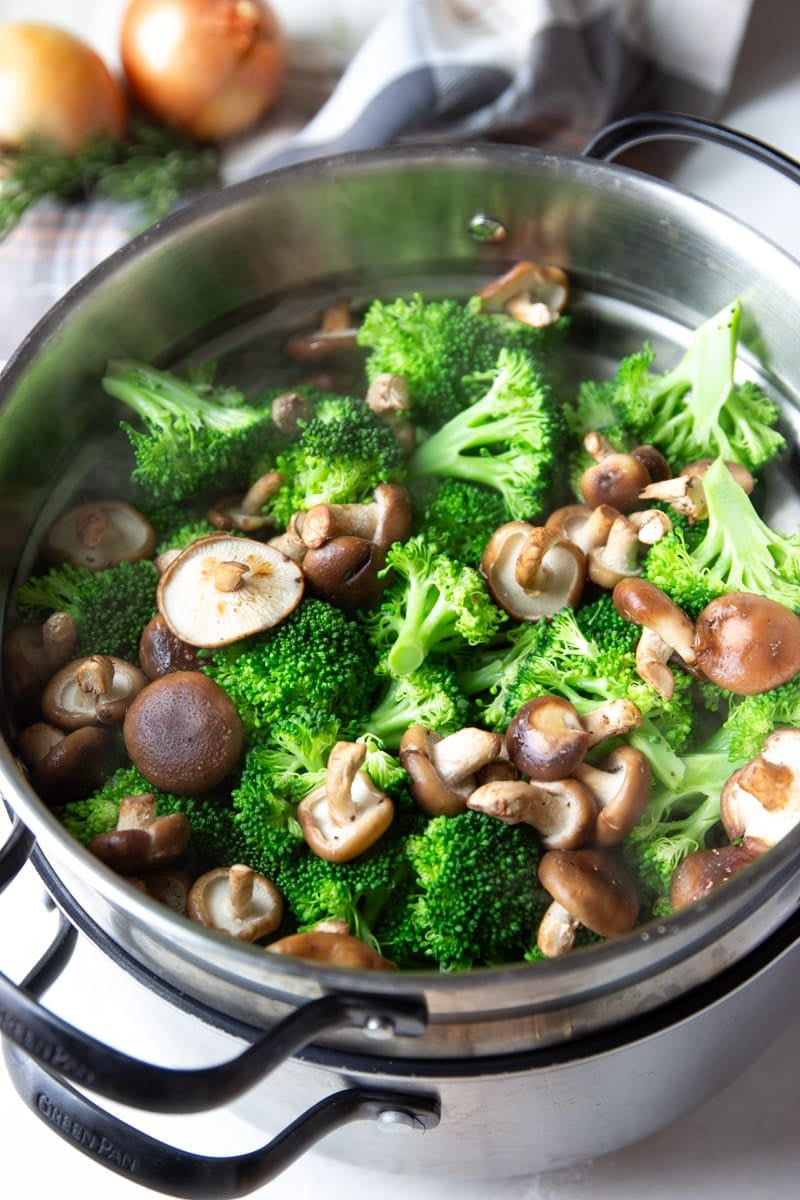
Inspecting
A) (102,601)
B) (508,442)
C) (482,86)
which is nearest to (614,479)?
(508,442)

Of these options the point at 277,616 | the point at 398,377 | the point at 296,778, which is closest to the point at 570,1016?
the point at 296,778

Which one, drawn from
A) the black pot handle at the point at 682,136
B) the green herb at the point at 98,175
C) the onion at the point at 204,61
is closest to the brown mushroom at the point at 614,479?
the black pot handle at the point at 682,136

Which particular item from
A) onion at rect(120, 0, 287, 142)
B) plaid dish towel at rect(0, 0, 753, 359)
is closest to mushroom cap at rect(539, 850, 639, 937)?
plaid dish towel at rect(0, 0, 753, 359)

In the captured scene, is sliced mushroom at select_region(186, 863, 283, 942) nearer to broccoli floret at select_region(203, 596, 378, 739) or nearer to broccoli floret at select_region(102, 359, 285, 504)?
broccoli floret at select_region(203, 596, 378, 739)

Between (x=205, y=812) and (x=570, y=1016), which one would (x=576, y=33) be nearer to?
(x=205, y=812)

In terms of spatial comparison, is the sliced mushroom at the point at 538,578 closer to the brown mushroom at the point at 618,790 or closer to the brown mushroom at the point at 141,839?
the brown mushroom at the point at 618,790

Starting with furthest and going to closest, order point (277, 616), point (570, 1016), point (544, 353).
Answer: point (544, 353)
point (277, 616)
point (570, 1016)
